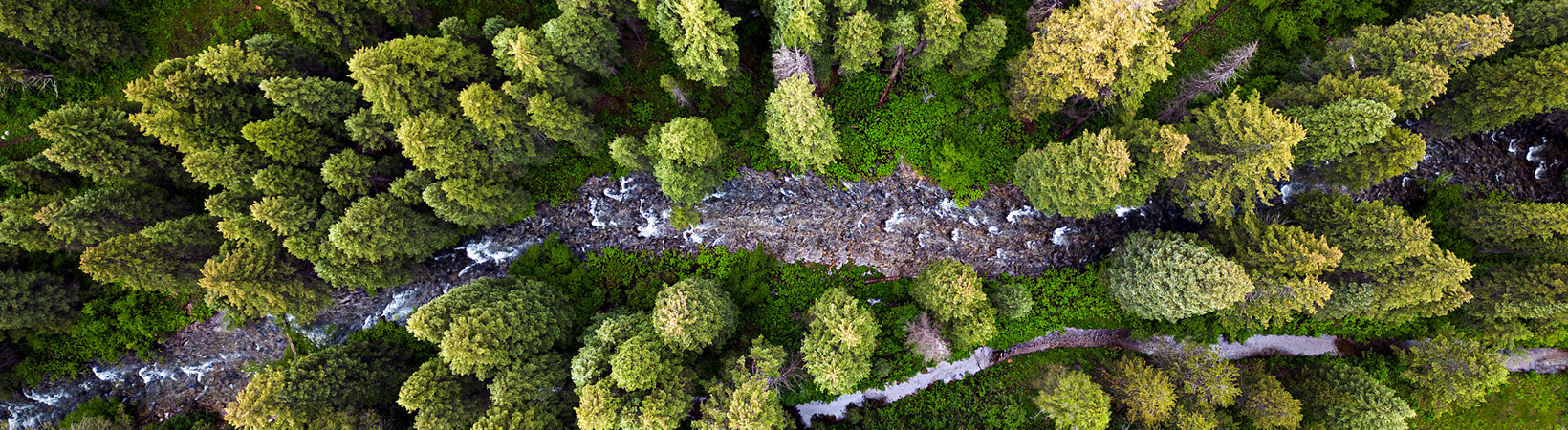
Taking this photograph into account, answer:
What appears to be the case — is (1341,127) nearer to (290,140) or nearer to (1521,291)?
(1521,291)

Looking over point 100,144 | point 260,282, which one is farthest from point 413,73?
point 100,144

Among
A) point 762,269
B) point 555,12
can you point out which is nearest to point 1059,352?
point 762,269

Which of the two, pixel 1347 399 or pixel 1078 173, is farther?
pixel 1347 399

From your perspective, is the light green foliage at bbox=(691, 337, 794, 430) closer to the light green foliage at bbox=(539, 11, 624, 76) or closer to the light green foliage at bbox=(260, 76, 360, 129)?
the light green foliage at bbox=(539, 11, 624, 76)

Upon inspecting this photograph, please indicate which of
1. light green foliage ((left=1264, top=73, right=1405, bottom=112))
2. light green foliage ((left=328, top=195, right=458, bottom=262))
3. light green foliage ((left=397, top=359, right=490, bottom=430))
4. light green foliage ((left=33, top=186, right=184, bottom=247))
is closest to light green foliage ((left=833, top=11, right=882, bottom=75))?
light green foliage ((left=1264, top=73, right=1405, bottom=112))

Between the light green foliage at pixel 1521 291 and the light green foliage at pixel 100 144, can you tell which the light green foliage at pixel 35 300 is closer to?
the light green foliage at pixel 100 144
